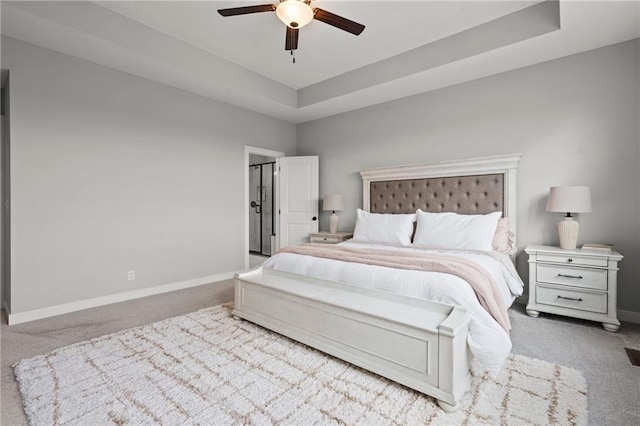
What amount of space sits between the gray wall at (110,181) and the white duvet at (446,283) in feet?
5.67

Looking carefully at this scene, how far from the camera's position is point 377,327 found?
188 centimetres

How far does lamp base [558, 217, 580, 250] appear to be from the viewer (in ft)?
9.58

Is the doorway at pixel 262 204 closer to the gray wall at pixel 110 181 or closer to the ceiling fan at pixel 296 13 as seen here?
the gray wall at pixel 110 181

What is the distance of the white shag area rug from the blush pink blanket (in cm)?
43

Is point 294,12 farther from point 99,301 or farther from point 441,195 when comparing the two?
point 99,301

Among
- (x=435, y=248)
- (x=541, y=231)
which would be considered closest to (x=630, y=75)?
(x=541, y=231)

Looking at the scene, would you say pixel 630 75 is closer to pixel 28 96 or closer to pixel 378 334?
pixel 378 334

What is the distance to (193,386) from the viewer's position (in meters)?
1.84

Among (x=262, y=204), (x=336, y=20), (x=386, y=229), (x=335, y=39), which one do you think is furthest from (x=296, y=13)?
(x=262, y=204)

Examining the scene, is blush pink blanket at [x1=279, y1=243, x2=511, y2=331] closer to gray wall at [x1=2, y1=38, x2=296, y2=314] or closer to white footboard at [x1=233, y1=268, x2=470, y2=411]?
white footboard at [x1=233, y1=268, x2=470, y2=411]

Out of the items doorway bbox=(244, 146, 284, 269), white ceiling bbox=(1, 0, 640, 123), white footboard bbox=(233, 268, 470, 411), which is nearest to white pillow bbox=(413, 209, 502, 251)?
white footboard bbox=(233, 268, 470, 411)

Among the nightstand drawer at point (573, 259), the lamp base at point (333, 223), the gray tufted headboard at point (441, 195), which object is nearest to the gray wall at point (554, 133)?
the gray tufted headboard at point (441, 195)

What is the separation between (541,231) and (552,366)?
170cm

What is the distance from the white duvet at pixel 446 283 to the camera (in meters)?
1.73
